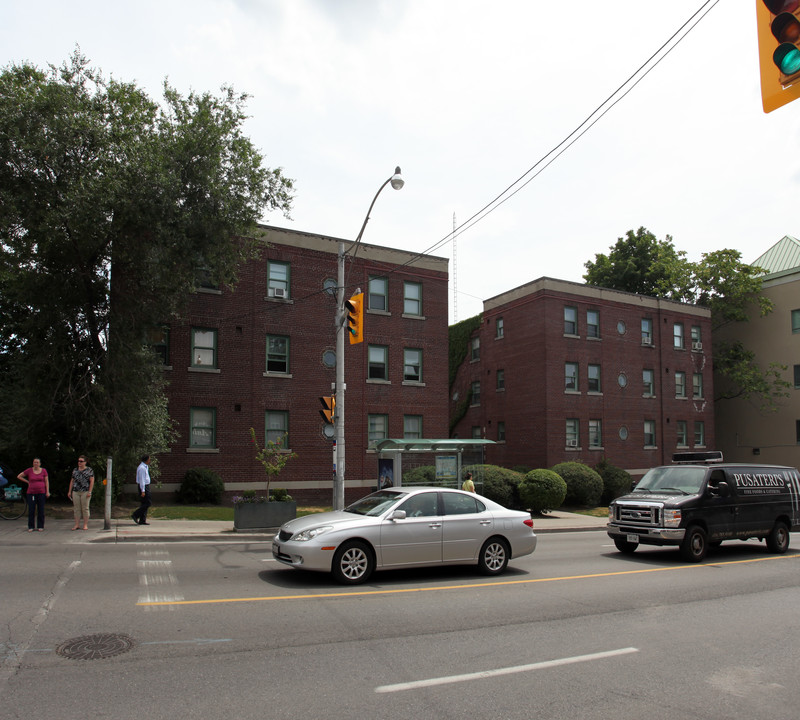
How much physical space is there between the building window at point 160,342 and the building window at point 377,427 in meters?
9.00

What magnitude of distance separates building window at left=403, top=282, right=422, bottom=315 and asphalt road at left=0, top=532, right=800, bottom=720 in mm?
19795

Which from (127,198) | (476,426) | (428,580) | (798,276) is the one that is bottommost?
(428,580)

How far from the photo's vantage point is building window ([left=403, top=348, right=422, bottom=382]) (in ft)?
97.8

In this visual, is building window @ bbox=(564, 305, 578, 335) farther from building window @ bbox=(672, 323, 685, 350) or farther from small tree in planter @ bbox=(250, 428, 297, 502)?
small tree in planter @ bbox=(250, 428, 297, 502)

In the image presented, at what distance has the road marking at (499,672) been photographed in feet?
17.7

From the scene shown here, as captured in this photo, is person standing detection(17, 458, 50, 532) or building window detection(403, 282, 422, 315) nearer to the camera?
person standing detection(17, 458, 50, 532)

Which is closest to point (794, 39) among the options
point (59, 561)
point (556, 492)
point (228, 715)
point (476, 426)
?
point (228, 715)

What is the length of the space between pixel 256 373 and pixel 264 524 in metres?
10.8

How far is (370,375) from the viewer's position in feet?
95.0

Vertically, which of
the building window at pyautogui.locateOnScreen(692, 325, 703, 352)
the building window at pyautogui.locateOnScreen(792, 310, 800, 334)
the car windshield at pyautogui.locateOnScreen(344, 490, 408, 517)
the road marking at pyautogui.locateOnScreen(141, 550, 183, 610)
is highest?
the building window at pyautogui.locateOnScreen(792, 310, 800, 334)

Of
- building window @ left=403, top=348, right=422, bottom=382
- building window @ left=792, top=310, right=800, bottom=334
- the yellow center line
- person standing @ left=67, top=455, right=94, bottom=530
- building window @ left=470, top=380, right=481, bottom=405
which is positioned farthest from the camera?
building window @ left=792, top=310, right=800, bottom=334

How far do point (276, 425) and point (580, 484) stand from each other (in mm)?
13978

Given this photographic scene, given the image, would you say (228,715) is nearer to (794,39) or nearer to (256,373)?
(794,39)

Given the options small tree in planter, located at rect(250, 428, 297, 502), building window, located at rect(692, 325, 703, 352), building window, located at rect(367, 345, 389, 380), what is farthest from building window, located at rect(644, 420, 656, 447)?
small tree in planter, located at rect(250, 428, 297, 502)
